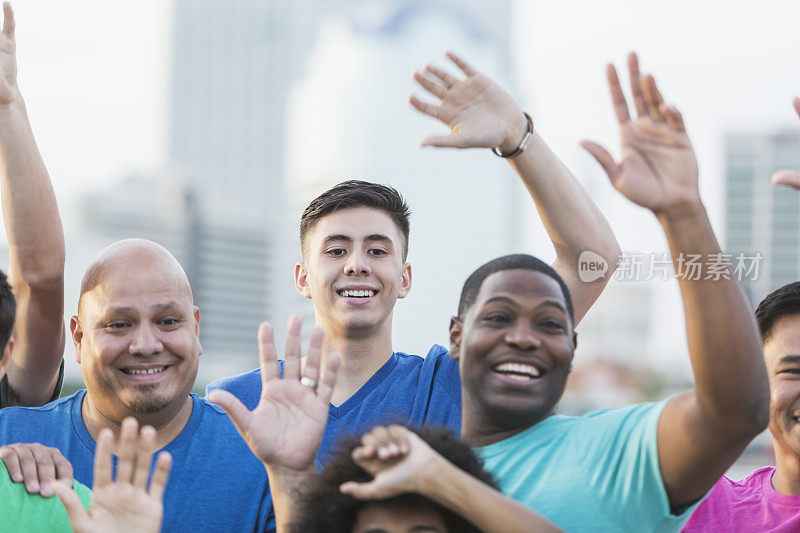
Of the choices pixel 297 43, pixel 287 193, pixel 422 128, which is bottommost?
pixel 287 193

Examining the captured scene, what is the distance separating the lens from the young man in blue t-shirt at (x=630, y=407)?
284 centimetres

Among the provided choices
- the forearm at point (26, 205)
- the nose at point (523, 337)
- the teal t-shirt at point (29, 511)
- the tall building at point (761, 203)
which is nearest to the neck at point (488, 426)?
the nose at point (523, 337)

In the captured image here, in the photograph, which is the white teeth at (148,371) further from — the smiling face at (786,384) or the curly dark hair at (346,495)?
the smiling face at (786,384)

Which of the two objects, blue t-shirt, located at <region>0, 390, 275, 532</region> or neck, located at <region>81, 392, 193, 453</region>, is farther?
neck, located at <region>81, 392, 193, 453</region>

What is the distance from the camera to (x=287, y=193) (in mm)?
127875

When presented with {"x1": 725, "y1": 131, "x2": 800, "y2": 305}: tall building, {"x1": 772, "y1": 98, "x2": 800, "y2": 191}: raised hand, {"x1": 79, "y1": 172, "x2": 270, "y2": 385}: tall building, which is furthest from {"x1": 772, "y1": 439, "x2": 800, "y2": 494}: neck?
{"x1": 79, "y1": 172, "x2": 270, "y2": 385}: tall building

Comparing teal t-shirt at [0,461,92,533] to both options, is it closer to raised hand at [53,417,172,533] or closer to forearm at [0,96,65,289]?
raised hand at [53,417,172,533]

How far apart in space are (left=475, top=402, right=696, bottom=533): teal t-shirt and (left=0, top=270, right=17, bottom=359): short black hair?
5.70ft

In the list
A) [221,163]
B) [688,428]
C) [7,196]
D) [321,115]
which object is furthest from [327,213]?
[221,163]

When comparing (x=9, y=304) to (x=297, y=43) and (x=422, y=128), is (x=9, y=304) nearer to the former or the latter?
(x=422, y=128)

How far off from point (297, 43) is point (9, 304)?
169926 mm

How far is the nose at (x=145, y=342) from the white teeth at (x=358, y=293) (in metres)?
0.94

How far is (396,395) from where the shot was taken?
14.4ft

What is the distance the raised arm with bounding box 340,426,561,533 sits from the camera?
275 cm
